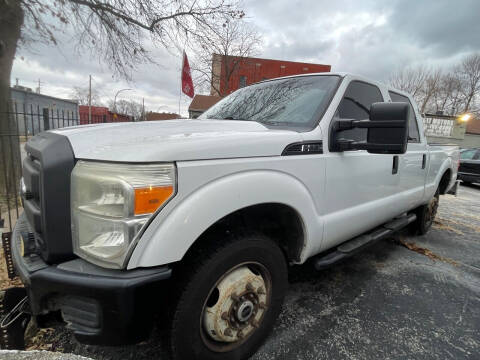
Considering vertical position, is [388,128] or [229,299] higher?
[388,128]

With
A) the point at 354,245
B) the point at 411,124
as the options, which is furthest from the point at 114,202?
the point at 411,124

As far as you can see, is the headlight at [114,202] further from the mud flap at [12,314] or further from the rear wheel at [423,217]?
the rear wheel at [423,217]

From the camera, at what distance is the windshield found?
6.97ft

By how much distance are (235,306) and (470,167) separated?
43.4ft

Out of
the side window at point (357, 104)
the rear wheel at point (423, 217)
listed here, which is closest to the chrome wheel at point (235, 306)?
the side window at point (357, 104)

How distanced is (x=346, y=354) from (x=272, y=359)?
539 millimetres

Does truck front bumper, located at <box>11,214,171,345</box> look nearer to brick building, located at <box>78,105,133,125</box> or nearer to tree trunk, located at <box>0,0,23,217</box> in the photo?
brick building, located at <box>78,105,133,125</box>

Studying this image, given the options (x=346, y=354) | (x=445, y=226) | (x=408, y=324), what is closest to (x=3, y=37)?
(x=346, y=354)

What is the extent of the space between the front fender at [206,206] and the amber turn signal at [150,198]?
2.5 inches

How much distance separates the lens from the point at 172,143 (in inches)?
51.4

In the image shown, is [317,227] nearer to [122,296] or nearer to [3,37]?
[122,296]

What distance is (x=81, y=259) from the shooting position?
4.34 feet

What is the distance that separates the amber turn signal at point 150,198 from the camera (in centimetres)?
120

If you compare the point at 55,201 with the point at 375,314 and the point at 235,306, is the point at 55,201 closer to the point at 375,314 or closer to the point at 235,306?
the point at 235,306
